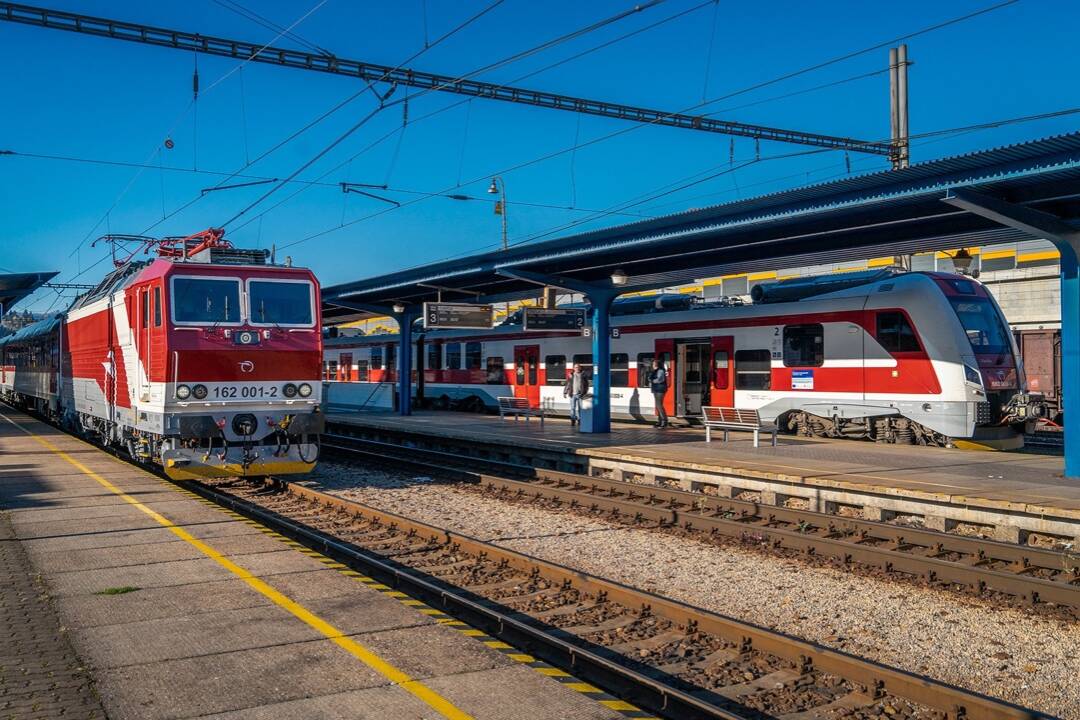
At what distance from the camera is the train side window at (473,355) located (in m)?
29.8

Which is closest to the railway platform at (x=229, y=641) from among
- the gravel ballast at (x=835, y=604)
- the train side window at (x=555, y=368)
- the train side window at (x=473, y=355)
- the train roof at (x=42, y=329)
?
the gravel ballast at (x=835, y=604)

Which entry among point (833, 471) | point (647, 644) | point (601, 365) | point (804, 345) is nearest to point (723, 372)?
point (804, 345)

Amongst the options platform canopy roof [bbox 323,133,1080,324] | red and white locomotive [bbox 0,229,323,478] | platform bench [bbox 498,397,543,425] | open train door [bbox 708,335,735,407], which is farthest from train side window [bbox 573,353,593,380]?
red and white locomotive [bbox 0,229,323,478]

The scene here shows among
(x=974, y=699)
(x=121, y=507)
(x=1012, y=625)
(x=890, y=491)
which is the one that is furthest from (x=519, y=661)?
(x=121, y=507)

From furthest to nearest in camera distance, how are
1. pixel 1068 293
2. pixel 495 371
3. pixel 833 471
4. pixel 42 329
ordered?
pixel 495 371 < pixel 42 329 < pixel 833 471 < pixel 1068 293

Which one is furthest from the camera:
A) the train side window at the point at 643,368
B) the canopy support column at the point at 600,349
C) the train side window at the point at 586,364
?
the train side window at the point at 586,364

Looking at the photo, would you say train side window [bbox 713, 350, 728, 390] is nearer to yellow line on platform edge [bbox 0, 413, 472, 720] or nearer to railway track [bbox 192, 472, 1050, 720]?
railway track [bbox 192, 472, 1050, 720]

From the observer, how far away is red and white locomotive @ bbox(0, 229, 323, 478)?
499 inches

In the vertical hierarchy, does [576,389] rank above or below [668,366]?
below

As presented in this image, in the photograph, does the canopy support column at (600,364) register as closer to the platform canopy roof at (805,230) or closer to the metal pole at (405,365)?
the platform canopy roof at (805,230)

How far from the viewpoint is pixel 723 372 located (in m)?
20.9

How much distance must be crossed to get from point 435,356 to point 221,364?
1974 cm

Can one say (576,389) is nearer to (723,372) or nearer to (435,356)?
(723,372)

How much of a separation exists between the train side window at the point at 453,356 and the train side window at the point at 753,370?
41.6 ft
